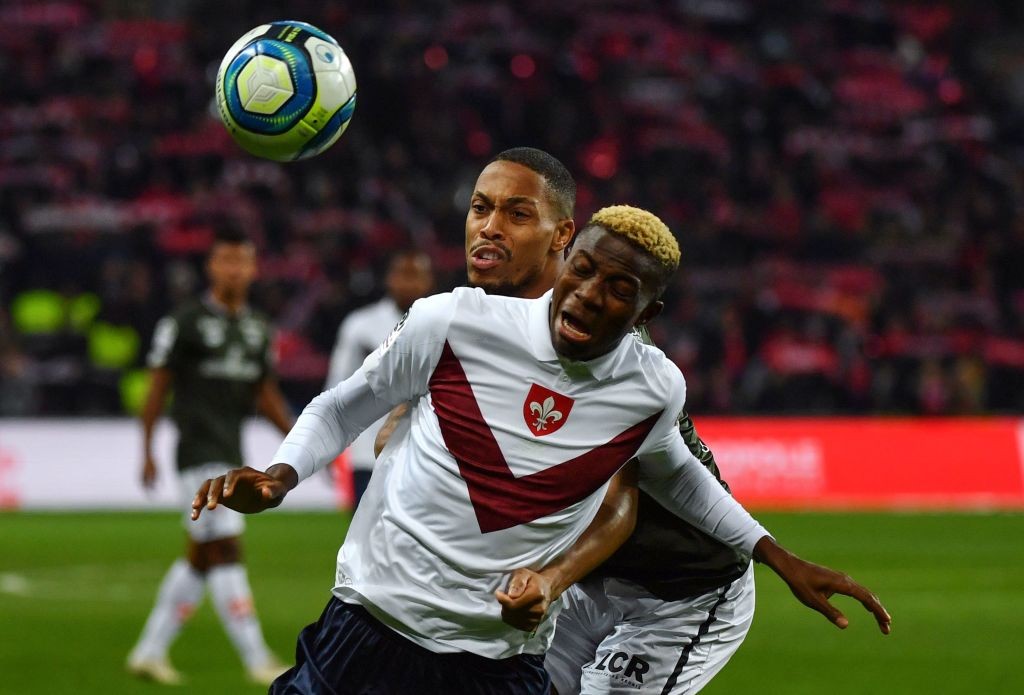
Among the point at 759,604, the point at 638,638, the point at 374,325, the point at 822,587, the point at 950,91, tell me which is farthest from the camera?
the point at 950,91

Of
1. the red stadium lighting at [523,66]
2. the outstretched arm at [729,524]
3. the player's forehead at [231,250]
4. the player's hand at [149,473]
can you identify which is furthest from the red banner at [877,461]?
the outstretched arm at [729,524]

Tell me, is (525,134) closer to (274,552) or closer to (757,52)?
(757,52)

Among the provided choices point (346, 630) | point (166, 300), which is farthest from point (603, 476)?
point (166, 300)

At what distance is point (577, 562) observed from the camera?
11.7 feet

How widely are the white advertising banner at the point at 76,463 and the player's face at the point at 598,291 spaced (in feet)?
44.1

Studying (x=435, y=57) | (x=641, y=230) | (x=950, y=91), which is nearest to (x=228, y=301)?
(x=641, y=230)

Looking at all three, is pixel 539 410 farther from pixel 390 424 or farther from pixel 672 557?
pixel 672 557

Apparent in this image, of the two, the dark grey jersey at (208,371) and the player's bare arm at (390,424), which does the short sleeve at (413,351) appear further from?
the dark grey jersey at (208,371)

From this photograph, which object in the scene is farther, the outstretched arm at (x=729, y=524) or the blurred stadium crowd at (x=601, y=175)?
the blurred stadium crowd at (x=601, y=175)

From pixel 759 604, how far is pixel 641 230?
311 inches

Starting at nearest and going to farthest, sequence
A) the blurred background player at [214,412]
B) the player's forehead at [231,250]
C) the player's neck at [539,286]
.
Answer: the player's neck at [539,286]
the blurred background player at [214,412]
the player's forehead at [231,250]

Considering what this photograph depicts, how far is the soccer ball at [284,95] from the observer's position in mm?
4605

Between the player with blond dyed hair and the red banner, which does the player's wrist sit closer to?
the player with blond dyed hair

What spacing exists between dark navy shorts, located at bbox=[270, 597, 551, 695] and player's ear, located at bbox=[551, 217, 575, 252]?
1323 millimetres
